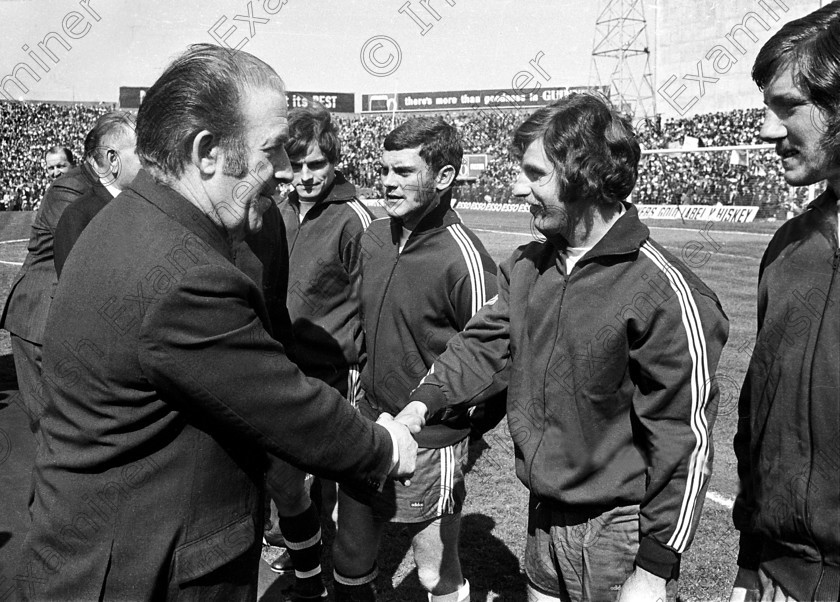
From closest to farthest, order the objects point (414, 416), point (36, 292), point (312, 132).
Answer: point (414, 416)
point (312, 132)
point (36, 292)

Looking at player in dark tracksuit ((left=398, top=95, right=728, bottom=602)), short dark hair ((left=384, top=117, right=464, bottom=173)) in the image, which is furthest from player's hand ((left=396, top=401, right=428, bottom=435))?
short dark hair ((left=384, top=117, right=464, bottom=173))

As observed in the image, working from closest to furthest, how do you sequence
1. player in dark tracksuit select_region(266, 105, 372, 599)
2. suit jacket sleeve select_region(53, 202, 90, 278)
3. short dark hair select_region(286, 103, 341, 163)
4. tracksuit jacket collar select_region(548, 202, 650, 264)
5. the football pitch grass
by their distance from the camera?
1. tracksuit jacket collar select_region(548, 202, 650, 264)
2. suit jacket sleeve select_region(53, 202, 90, 278)
3. player in dark tracksuit select_region(266, 105, 372, 599)
4. the football pitch grass
5. short dark hair select_region(286, 103, 341, 163)

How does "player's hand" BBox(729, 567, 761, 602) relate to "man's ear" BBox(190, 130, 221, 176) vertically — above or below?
below

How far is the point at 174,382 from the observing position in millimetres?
1713

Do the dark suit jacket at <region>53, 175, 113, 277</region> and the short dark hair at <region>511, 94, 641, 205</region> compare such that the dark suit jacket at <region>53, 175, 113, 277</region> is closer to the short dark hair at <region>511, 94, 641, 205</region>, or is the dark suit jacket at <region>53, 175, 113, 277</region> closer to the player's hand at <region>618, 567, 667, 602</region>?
the short dark hair at <region>511, 94, 641, 205</region>

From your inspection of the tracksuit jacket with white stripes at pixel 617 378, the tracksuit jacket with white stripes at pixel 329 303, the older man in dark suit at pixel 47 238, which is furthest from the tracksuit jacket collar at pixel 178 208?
the older man in dark suit at pixel 47 238

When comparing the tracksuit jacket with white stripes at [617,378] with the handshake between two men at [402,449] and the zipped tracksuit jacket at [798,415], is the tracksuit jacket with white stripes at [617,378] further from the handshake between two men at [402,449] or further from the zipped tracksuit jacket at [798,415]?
the handshake between two men at [402,449]

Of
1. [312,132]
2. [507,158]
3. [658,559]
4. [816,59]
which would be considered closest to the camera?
[816,59]

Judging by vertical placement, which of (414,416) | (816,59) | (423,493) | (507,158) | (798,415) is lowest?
(507,158)

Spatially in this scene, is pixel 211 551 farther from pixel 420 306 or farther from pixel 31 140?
pixel 31 140

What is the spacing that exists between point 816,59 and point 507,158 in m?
39.0

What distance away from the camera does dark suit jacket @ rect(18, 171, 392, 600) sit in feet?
5.63

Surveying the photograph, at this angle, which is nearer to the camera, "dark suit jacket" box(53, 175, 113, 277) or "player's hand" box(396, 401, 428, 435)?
"player's hand" box(396, 401, 428, 435)

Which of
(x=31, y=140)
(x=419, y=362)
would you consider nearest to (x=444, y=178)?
(x=419, y=362)
